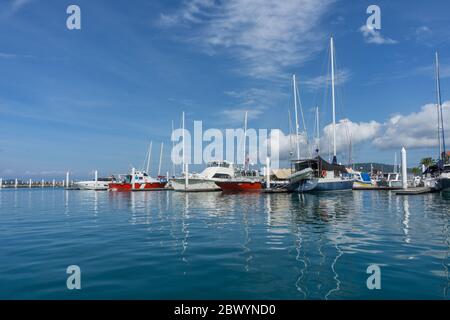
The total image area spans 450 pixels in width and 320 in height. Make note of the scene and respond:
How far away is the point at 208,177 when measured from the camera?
224 feet

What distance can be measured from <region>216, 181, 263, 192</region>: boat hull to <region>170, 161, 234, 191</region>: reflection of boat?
236 cm

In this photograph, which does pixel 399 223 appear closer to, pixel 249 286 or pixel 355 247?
pixel 355 247

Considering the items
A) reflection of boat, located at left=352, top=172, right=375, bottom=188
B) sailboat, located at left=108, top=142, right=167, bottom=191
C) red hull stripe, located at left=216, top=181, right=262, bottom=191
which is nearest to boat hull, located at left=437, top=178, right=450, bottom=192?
reflection of boat, located at left=352, top=172, right=375, bottom=188

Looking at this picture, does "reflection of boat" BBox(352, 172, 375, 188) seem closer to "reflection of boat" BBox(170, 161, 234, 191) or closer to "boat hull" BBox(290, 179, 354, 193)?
"boat hull" BBox(290, 179, 354, 193)

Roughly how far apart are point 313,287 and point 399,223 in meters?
13.4

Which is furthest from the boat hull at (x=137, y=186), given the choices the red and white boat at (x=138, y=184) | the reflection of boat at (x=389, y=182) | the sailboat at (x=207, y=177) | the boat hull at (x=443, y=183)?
the boat hull at (x=443, y=183)

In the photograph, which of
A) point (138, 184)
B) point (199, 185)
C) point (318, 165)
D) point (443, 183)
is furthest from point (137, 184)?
point (443, 183)

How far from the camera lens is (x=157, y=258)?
10.6 m

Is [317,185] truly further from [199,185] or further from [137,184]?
[137,184]

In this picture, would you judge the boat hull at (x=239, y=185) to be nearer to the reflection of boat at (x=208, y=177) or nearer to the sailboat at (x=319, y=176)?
the reflection of boat at (x=208, y=177)

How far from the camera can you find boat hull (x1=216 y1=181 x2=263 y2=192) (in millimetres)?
63344

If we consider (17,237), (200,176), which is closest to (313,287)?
(17,237)

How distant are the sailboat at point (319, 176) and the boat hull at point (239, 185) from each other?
9386mm
